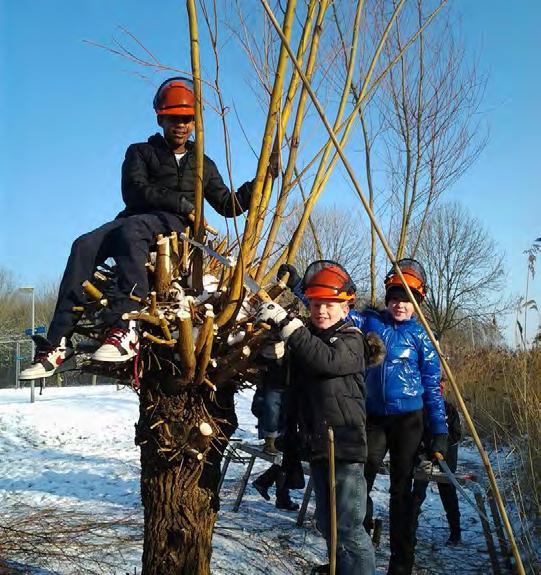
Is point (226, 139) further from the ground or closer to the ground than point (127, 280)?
further from the ground

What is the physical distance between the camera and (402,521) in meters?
3.19

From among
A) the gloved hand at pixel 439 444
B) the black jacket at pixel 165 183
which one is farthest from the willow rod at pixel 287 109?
the gloved hand at pixel 439 444

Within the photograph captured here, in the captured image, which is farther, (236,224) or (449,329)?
(449,329)

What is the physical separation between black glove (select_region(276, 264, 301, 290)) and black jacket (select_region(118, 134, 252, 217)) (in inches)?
12.4

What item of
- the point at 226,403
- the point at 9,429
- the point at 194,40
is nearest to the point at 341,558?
the point at 226,403

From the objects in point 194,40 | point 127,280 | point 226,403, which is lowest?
point 226,403

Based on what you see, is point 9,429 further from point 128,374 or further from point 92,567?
point 128,374

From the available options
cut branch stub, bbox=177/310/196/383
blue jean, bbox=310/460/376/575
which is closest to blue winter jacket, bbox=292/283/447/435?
blue jean, bbox=310/460/376/575

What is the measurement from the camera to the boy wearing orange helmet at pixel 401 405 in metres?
3.20

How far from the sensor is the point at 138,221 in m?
2.43

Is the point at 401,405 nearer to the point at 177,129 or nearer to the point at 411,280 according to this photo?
the point at 411,280

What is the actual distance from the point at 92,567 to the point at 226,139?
2.39 meters

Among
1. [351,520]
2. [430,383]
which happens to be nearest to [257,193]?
[351,520]

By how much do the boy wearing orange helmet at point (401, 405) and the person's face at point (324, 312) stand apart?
1.70ft
